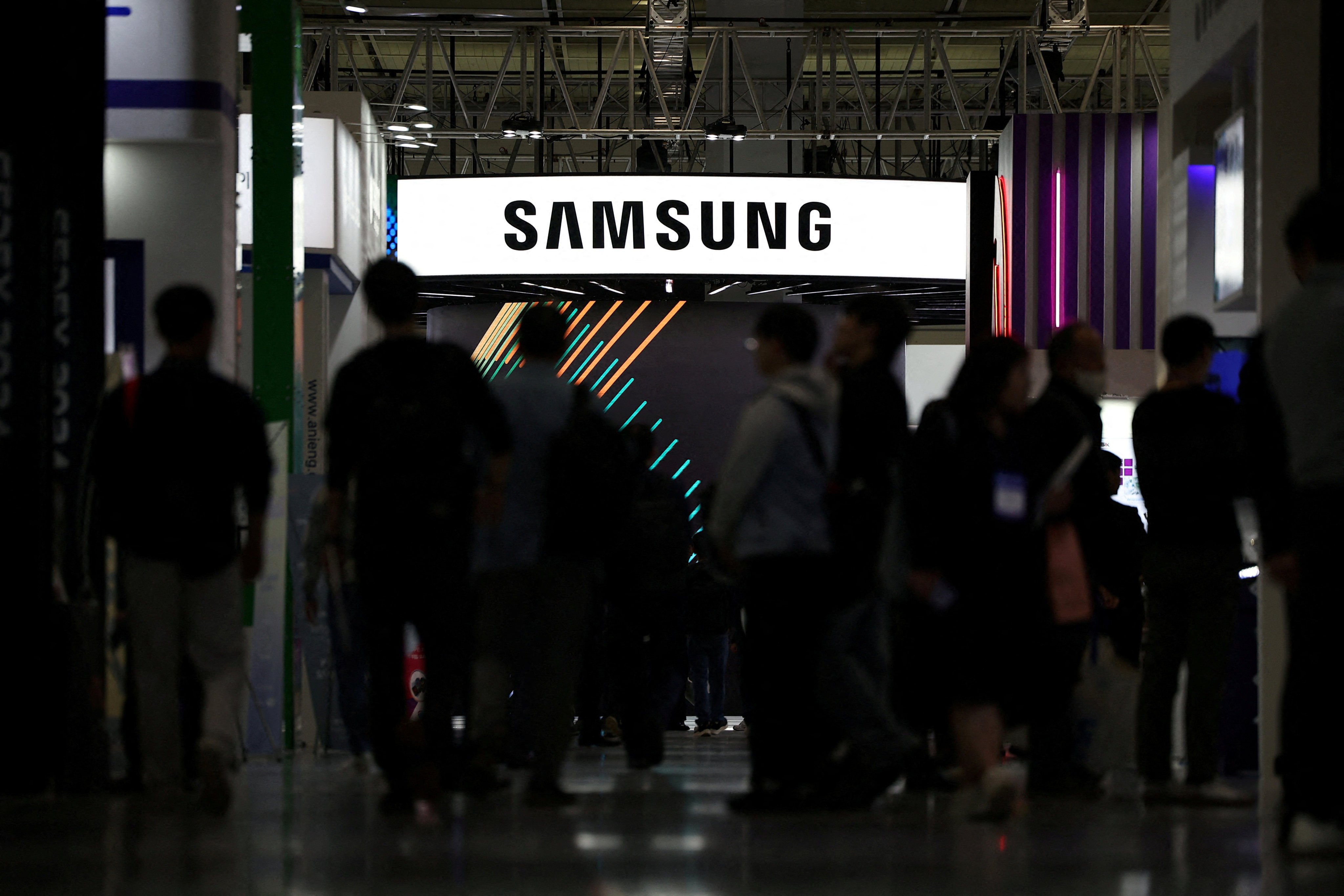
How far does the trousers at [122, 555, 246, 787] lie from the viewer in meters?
4.03

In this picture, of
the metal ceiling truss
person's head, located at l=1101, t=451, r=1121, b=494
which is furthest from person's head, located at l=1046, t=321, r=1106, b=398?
the metal ceiling truss

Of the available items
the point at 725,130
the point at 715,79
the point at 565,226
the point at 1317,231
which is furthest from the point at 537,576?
the point at 715,79

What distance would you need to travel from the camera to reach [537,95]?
47.0ft

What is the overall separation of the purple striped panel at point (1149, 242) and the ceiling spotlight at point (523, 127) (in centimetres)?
484

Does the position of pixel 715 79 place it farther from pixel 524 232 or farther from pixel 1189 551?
pixel 1189 551

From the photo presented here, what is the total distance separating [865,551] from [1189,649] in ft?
3.53

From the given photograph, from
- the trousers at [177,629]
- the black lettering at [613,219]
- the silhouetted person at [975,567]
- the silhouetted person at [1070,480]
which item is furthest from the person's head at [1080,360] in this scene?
the black lettering at [613,219]

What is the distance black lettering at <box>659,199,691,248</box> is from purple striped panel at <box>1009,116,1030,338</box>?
2532 millimetres

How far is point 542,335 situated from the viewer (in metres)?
4.26

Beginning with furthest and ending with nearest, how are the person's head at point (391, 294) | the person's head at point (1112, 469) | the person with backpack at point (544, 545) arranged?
the person's head at point (1112, 469)
the person with backpack at point (544, 545)
the person's head at point (391, 294)

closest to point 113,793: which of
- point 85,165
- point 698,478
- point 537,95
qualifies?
point 85,165

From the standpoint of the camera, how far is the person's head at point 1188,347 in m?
4.57

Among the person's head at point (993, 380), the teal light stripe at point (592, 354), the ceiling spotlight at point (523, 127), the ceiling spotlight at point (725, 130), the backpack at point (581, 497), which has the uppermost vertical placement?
the ceiling spotlight at point (523, 127)

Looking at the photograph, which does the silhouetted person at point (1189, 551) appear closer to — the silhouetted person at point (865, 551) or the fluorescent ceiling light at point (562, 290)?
the silhouetted person at point (865, 551)
